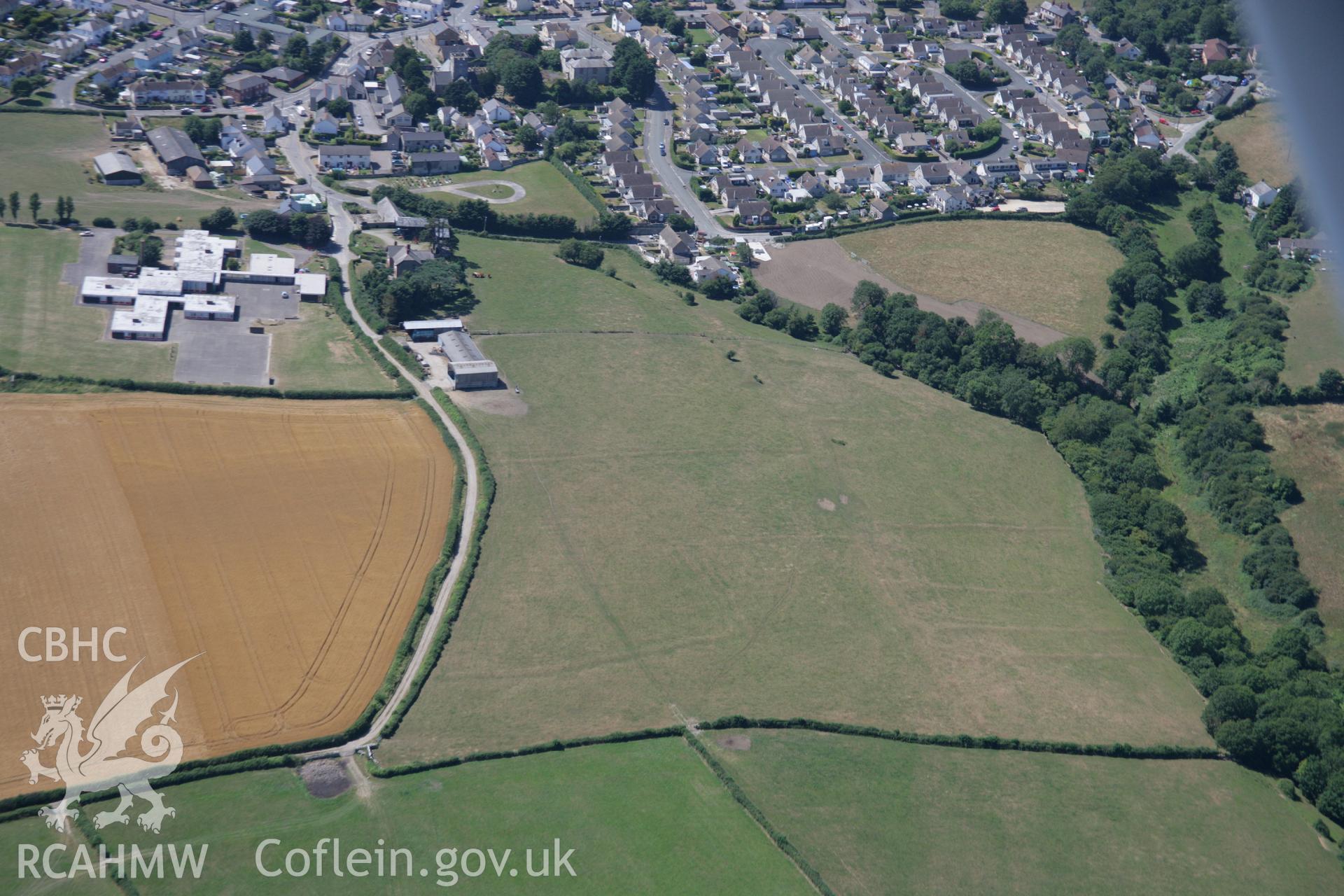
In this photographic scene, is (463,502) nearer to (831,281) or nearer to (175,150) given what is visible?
(831,281)

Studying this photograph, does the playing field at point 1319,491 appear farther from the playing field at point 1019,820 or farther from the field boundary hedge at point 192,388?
the field boundary hedge at point 192,388

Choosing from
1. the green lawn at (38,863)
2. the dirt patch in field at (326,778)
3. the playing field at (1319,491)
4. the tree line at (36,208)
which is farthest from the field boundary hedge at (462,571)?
the playing field at (1319,491)

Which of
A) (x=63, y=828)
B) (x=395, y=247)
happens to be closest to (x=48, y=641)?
(x=63, y=828)

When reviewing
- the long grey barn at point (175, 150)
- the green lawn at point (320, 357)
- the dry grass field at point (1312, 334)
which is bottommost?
the green lawn at point (320, 357)

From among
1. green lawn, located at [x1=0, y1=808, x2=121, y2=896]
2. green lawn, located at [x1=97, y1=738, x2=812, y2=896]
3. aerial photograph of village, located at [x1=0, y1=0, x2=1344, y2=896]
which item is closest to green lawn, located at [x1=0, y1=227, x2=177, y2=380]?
aerial photograph of village, located at [x1=0, y1=0, x2=1344, y2=896]

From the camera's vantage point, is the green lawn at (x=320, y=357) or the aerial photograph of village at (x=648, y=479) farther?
the green lawn at (x=320, y=357)

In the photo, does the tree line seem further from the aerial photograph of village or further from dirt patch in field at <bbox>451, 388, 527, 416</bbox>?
dirt patch in field at <bbox>451, 388, 527, 416</bbox>

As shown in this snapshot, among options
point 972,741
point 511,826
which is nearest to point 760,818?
point 511,826

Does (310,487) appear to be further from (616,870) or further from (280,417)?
(616,870)
